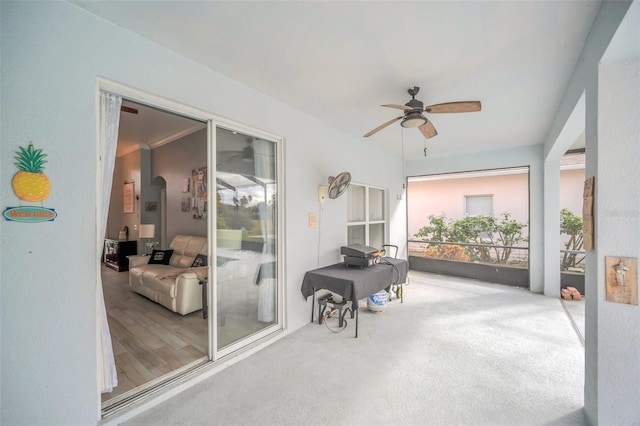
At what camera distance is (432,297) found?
4.32m

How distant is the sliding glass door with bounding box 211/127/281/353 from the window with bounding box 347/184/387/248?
5.64 feet

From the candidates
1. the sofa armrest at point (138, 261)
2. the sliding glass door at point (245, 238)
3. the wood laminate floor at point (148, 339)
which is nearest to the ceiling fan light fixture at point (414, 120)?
the sliding glass door at point (245, 238)

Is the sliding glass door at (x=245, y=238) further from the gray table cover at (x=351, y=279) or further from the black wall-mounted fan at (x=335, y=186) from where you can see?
the black wall-mounted fan at (x=335, y=186)

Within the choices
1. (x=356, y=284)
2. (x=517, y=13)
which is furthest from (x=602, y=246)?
(x=356, y=284)

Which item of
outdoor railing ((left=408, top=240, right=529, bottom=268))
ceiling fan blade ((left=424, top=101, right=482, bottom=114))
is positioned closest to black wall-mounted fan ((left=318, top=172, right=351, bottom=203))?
ceiling fan blade ((left=424, top=101, right=482, bottom=114))

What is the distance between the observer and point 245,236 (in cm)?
273

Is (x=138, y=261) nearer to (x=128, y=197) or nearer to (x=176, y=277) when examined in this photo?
(x=176, y=277)

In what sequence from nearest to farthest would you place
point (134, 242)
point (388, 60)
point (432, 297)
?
point (388, 60)
point (432, 297)
point (134, 242)

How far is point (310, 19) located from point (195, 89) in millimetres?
1140

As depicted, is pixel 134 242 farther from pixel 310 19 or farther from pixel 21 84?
pixel 310 19

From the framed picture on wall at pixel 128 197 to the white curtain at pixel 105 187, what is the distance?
4903 mm

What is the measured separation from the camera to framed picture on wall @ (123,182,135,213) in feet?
19.4

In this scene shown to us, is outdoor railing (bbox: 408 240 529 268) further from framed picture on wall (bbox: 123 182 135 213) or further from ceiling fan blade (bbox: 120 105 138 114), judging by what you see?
framed picture on wall (bbox: 123 182 135 213)

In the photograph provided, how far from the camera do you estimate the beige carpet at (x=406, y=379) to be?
1.79m
